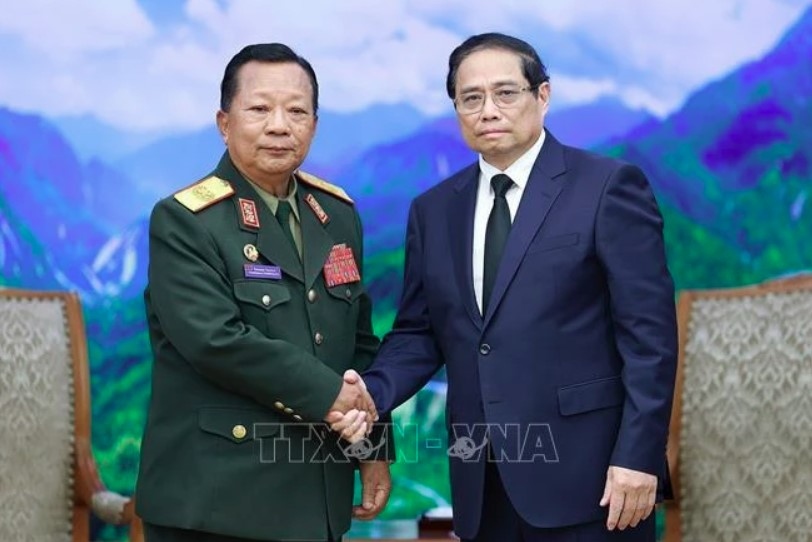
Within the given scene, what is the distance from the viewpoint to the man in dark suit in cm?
207

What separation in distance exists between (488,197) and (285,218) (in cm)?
40

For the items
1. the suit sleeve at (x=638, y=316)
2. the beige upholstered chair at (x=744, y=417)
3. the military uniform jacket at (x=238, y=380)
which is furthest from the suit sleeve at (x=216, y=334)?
the beige upholstered chair at (x=744, y=417)

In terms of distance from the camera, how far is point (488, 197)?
7.48 feet

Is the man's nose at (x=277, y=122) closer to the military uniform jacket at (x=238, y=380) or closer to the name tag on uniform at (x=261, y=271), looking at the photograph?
the military uniform jacket at (x=238, y=380)

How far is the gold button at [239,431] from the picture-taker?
208 centimetres

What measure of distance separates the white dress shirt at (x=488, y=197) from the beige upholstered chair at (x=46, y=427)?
1042 millimetres

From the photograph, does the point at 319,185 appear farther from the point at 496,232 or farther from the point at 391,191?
the point at 391,191

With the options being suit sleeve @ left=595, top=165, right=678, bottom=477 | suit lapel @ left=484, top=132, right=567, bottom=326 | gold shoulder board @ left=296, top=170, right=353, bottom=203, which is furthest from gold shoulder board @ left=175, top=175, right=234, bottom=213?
suit sleeve @ left=595, top=165, right=678, bottom=477

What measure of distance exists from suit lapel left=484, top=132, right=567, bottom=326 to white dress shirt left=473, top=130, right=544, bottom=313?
0.02m

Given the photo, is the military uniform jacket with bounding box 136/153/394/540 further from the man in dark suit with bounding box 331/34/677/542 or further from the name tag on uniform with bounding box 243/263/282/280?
the man in dark suit with bounding box 331/34/677/542

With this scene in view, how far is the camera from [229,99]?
222 cm

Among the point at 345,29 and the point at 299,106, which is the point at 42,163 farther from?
the point at 299,106

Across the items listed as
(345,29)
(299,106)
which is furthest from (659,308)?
(345,29)

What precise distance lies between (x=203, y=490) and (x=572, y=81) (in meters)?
1.97
